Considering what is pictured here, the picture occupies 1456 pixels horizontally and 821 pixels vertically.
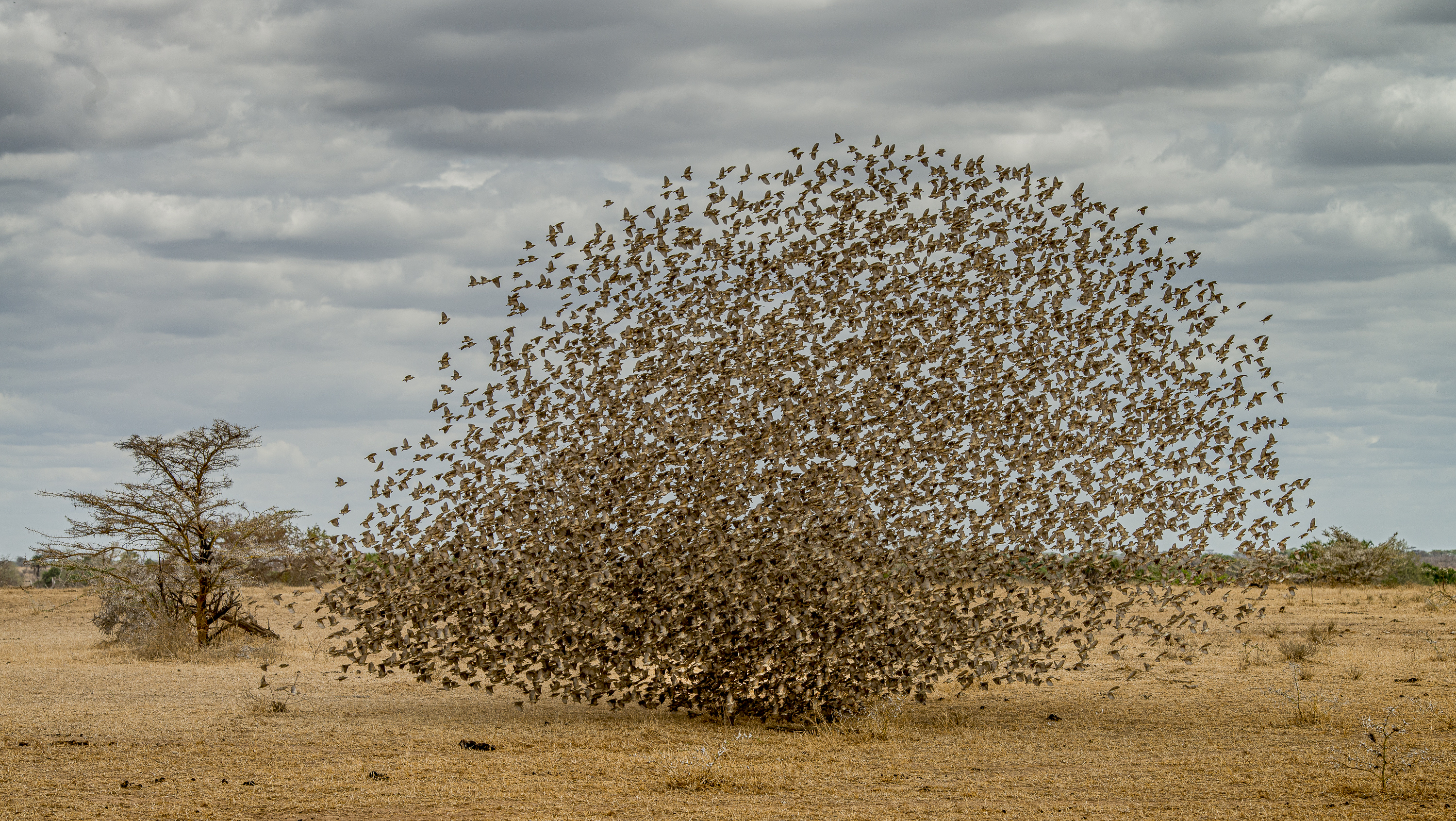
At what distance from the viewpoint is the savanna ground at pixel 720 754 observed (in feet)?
21.4

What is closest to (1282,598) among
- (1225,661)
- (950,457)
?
(1225,661)

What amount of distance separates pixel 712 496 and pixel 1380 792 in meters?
4.44

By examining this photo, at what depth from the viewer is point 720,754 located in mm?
7125

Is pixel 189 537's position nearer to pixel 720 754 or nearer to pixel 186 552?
pixel 186 552

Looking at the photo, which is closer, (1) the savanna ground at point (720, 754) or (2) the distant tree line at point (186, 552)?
(1) the savanna ground at point (720, 754)

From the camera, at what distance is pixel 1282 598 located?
24.8 meters

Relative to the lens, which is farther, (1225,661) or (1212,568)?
(1225,661)

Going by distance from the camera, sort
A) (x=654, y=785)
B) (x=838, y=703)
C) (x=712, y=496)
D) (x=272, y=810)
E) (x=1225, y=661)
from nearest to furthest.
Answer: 1. (x=272, y=810)
2. (x=654, y=785)
3. (x=712, y=496)
4. (x=838, y=703)
5. (x=1225, y=661)

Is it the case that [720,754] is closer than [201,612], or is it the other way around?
[720,754]

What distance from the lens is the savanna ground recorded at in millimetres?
6535

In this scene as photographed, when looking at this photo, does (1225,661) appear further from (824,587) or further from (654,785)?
(654,785)

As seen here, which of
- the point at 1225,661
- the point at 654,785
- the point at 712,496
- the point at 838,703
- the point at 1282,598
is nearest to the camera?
the point at 654,785

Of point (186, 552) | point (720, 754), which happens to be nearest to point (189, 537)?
point (186, 552)

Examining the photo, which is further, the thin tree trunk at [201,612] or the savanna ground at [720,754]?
the thin tree trunk at [201,612]
